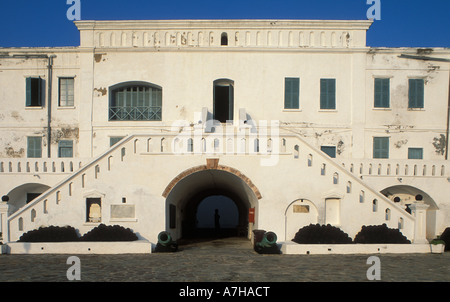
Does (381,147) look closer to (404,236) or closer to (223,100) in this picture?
(404,236)

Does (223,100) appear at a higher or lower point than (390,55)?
lower

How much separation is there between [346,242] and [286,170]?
3714 millimetres

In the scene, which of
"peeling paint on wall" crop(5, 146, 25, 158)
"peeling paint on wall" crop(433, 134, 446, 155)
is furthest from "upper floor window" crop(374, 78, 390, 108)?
"peeling paint on wall" crop(5, 146, 25, 158)

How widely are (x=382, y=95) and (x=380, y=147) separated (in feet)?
9.15

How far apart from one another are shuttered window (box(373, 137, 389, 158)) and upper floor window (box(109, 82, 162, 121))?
11.5 meters

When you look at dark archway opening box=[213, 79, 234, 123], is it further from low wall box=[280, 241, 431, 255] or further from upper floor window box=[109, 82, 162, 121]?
low wall box=[280, 241, 431, 255]

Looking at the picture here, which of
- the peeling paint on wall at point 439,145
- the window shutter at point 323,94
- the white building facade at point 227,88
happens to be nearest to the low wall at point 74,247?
the white building facade at point 227,88

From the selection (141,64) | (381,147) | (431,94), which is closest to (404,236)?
(381,147)

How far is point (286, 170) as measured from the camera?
1980 centimetres

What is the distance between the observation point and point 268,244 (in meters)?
18.3

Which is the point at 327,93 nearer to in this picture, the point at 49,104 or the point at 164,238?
the point at 164,238

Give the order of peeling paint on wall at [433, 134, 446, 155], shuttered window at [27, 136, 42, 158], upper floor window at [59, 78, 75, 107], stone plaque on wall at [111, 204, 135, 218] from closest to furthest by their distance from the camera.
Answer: stone plaque on wall at [111, 204, 135, 218] < peeling paint on wall at [433, 134, 446, 155] < shuttered window at [27, 136, 42, 158] < upper floor window at [59, 78, 75, 107]

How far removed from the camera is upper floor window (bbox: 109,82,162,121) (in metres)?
25.7
